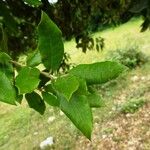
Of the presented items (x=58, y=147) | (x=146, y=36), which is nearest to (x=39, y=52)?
(x=58, y=147)

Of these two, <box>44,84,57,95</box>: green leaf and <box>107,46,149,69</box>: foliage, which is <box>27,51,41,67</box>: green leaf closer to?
<box>44,84,57,95</box>: green leaf

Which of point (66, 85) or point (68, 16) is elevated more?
point (66, 85)

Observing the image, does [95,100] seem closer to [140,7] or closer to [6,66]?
[6,66]

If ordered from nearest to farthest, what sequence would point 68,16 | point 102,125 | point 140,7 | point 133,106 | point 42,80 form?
point 42,80, point 140,7, point 68,16, point 102,125, point 133,106

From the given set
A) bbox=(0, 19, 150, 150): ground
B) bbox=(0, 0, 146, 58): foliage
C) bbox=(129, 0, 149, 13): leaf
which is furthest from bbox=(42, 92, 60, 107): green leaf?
bbox=(0, 19, 150, 150): ground

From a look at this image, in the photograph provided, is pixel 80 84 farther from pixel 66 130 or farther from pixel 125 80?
pixel 125 80

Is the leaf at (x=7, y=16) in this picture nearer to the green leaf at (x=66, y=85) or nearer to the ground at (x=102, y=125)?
the green leaf at (x=66, y=85)

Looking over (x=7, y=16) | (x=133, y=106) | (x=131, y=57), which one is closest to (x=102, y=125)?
(x=133, y=106)
